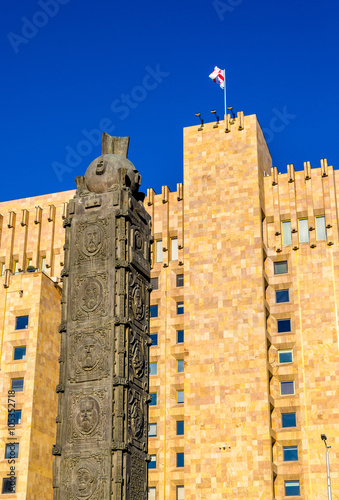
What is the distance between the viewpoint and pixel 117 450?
2938 centimetres

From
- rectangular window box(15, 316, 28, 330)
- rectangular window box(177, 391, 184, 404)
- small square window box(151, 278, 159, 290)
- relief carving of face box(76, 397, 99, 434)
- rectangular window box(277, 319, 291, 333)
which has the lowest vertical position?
relief carving of face box(76, 397, 99, 434)

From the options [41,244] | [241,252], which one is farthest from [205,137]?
[41,244]

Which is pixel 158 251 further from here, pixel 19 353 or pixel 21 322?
pixel 19 353

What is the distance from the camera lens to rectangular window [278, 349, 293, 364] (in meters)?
64.8

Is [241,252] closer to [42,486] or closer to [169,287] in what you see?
[169,287]

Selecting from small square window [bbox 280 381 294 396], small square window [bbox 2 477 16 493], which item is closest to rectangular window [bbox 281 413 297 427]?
small square window [bbox 280 381 294 396]

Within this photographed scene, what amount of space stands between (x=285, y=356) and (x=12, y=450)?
22.7 metres

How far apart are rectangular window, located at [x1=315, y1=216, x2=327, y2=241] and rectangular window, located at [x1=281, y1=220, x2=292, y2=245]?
238 cm

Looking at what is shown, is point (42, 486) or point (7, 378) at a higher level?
point (7, 378)

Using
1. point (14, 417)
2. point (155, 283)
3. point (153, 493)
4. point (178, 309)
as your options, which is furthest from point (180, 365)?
point (14, 417)

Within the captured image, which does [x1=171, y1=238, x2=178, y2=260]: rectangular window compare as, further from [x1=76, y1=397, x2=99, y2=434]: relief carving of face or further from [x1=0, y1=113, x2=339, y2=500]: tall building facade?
[x1=76, y1=397, x2=99, y2=434]: relief carving of face

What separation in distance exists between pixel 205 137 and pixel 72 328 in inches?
1688

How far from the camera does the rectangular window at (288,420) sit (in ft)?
206

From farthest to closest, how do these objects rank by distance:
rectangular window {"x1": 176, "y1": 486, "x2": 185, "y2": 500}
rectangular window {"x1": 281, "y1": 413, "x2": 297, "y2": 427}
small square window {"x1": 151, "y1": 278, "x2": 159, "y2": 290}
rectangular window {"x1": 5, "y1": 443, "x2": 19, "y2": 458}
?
small square window {"x1": 151, "y1": 278, "x2": 159, "y2": 290}, rectangular window {"x1": 176, "y1": 486, "x2": 185, "y2": 500}, rectangular window {"x1": 5, "y1": 443, "x2": 19, "y2": 458}, rectangular window {"x1": 281, "y1": 413, "x2": 297, "y2": 427}
